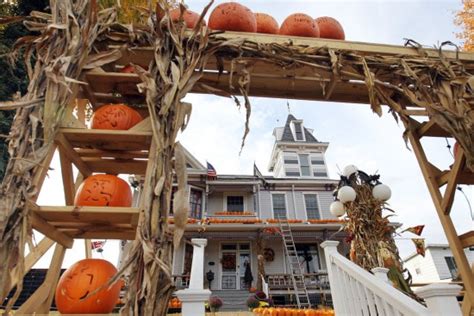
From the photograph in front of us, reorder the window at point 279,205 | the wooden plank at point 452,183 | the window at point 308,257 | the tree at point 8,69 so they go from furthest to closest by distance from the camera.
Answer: the window at point 279,205 < the window at point 308,257 < the tree at point 8,69 < the wooden plank at point 452,183

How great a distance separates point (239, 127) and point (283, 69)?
613 millimetres

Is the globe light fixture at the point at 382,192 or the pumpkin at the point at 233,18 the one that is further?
the globe light fixture at the point at 382,192

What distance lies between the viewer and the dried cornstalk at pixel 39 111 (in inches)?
41.4

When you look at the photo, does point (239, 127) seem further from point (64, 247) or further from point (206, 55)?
point (64, 247)

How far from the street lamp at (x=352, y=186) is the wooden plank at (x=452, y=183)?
6.81 feet

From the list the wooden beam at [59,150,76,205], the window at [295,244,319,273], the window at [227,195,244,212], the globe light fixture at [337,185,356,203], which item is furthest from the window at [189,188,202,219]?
the wooden beam at [59,150,76,205]

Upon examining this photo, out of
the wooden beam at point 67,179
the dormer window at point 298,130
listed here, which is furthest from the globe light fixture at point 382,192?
the dormer window at point 298,130

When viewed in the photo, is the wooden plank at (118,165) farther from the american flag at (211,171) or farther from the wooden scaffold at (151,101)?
the american flag at (211,171)

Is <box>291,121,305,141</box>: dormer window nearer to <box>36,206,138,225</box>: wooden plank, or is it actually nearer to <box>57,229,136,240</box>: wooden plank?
<box>57,229,136,240</box>: wooden plank

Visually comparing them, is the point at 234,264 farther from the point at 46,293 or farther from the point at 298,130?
A: the point at 46,293

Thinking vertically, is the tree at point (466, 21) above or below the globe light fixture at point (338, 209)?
above

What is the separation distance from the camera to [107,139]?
1.42 meters

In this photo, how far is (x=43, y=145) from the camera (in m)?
1.22

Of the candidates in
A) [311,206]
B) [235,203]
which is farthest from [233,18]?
[311,206]
